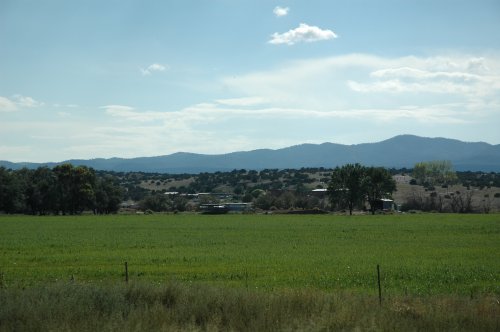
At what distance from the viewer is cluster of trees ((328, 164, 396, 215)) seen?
112 m

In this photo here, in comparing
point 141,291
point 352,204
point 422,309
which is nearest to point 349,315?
point 422,309

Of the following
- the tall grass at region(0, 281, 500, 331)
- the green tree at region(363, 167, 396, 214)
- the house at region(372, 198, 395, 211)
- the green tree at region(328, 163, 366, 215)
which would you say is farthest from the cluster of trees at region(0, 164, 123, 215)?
the tall grass at region(0, 281, 500, 331)

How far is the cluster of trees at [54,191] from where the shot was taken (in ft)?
362

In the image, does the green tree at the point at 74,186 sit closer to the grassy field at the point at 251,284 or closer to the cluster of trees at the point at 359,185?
the cluster of trees at the point at 359,185

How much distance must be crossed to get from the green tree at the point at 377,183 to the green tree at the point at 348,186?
3.87 ft

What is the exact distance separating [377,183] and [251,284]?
317ft

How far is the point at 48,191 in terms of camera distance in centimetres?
11350

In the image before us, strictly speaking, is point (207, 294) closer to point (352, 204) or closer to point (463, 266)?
point (463, 266)

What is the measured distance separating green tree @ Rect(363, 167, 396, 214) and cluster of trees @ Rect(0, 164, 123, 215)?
54.6 meters

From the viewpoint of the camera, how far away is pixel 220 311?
12.9 meters

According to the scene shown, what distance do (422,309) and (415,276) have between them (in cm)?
1063

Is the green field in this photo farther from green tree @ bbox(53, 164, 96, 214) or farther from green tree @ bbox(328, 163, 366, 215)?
green tree @ bbox(53, 164, 96, 214)

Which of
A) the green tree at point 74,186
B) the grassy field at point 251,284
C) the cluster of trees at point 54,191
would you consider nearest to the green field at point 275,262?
the grassy field at point 251,284

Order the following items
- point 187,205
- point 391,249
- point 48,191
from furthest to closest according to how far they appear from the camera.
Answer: point 187,205 → point 48,191 → point 391,249
